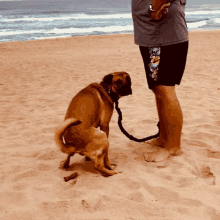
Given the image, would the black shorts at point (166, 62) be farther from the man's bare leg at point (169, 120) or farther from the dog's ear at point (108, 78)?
the dog's ear at point (108, 78)

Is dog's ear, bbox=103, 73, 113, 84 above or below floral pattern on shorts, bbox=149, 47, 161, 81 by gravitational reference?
below

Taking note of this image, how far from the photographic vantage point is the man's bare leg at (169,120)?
271 centimetres

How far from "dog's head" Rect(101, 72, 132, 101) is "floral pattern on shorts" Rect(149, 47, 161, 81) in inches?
10.7

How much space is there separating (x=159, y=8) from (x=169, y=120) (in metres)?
1.13

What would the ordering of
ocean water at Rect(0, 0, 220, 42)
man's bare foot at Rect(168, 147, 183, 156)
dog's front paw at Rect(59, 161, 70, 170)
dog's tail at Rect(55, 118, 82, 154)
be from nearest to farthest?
dog's tail at Rect(55, 118, 82, 154), dog's front paw at Rect(59, 161, 70, 170), man's bare foot at Rect(168, 147, 183, 156), ocean water at Rect(0, 0, 220, 42)

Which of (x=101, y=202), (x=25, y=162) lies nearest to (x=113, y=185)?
(x=101, y=202)

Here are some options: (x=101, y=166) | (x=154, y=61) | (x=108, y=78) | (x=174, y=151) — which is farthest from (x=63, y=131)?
(x=174, y=151)

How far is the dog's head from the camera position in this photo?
8.62 feet

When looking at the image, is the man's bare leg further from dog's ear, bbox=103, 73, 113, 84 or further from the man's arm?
the man's arm

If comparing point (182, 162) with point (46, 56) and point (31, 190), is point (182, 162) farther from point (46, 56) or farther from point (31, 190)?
point (46, 56)

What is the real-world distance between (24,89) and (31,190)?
438 centimetres

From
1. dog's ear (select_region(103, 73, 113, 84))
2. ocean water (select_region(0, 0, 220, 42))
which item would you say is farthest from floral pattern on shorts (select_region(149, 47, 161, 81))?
ocean water (select_region(0, 0, 220, 42))

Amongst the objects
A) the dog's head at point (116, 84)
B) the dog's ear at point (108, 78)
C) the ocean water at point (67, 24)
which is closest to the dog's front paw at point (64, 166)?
the dog's head at point (116, 84)

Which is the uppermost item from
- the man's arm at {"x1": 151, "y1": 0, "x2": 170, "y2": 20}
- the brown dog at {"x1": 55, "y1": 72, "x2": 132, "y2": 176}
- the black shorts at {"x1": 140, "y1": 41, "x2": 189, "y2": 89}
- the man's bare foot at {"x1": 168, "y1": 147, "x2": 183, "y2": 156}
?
the man's arm at {"x1": 151, "y1": 0, "x2": 170, "y2": 20}
